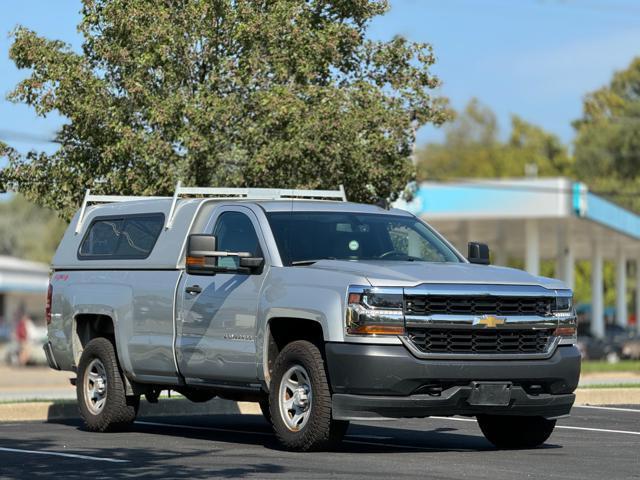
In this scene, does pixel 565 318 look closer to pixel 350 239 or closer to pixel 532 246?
pixel 350 239

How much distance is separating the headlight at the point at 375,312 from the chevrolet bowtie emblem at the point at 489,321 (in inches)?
24.3

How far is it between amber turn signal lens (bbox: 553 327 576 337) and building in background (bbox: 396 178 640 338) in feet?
69.8

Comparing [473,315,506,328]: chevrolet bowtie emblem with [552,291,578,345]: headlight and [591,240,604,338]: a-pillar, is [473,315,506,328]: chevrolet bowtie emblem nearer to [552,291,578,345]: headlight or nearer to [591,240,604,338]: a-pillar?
[552,291,578,345]: headlight

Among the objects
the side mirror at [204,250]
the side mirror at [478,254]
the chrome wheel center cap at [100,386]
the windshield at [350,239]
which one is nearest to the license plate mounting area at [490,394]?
the windshield at [350,239]

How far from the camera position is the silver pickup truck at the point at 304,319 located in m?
11.5

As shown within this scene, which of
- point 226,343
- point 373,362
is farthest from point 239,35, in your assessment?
point 373,362

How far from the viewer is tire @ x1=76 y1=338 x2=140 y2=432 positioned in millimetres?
14281

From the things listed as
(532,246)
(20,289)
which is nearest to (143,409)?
(532,246)

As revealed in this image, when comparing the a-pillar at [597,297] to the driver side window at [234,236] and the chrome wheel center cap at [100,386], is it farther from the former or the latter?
the driver side window at [234,236]

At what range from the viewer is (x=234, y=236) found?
524 inches

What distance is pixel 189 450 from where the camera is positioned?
1231 cm

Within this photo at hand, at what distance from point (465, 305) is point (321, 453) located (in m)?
1.63

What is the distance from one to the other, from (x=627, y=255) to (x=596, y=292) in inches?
518

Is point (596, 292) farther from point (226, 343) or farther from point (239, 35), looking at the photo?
point (226, 343)
